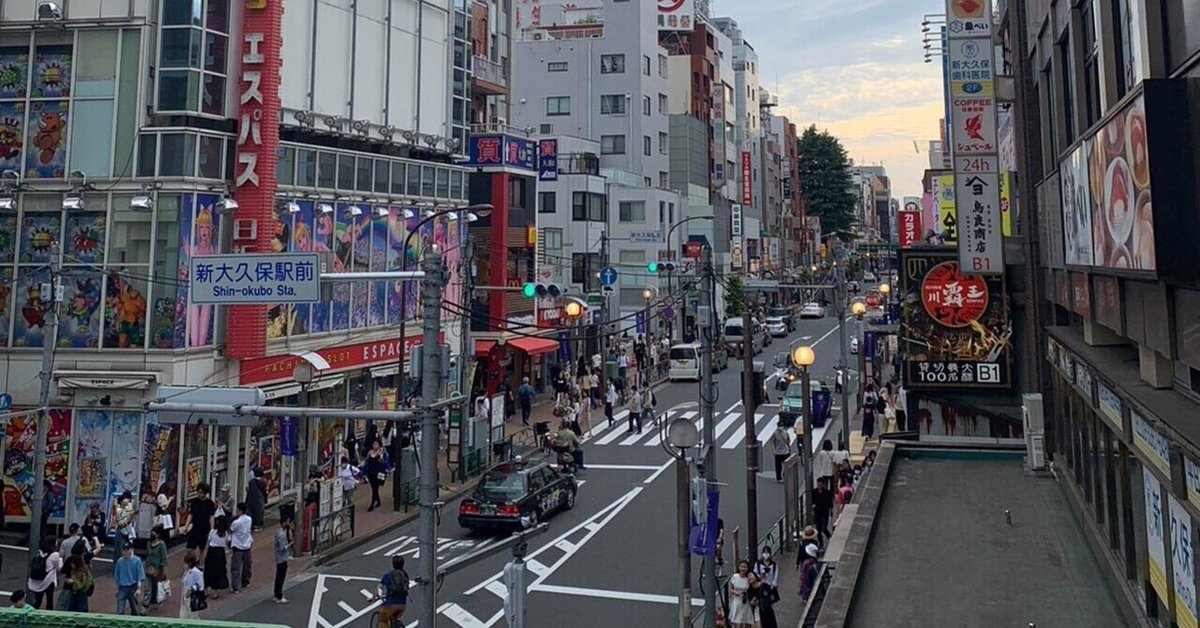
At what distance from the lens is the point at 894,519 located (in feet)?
44.0

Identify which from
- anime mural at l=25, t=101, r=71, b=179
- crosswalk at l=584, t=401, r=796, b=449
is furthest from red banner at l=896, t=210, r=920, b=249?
anime mural at l=25, t=101, r=71, b=179

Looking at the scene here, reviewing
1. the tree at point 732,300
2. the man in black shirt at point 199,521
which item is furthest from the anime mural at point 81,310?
the tree at point 732,300

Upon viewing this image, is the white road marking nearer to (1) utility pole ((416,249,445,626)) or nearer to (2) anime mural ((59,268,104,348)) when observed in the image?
(1) utility pole ((416,249,445,626))

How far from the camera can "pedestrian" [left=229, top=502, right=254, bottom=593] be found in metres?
17.0

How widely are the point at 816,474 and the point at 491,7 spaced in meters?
36.3

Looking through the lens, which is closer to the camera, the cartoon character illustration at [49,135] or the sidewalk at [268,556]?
the sidewalk at [268,556]

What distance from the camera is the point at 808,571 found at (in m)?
15.2

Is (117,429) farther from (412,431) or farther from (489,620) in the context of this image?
(489,620)

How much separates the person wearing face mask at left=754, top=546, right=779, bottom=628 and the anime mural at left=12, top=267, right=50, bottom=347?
61.2 ft

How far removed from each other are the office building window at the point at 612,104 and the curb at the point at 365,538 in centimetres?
4619

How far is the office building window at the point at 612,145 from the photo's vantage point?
65.9 m

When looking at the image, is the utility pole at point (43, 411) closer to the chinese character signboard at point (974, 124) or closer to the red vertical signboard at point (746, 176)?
the chinese character signboard at point (974, 124)

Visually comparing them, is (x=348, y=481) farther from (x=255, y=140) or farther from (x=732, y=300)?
(x=732, y=300)

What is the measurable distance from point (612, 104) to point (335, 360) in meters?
44.3
